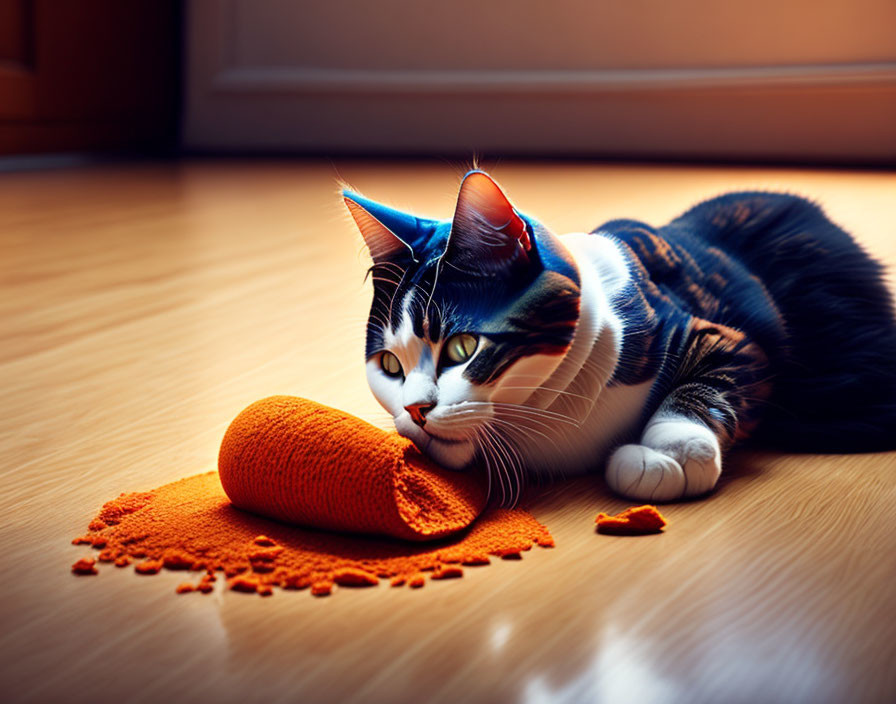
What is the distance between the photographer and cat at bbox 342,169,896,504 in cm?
68

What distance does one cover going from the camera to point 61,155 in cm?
325

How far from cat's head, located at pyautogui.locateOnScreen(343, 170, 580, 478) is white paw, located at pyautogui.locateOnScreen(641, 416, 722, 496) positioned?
0.31 ft

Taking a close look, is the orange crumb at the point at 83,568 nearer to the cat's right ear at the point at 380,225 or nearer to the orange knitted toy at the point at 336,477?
the orange knitted toy at the point at 336,477

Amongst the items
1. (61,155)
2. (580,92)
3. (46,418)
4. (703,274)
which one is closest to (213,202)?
(61,155)

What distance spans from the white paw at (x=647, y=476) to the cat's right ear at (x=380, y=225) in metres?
0.21

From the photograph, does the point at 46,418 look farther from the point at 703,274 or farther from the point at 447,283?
the point at 703,274

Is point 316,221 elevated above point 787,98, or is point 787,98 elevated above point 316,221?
point 787,98

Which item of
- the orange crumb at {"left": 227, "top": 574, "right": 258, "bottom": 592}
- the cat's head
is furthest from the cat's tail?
the orange crumb at {"left": 227, "top": 574, "right": 258, "bottom": 592}

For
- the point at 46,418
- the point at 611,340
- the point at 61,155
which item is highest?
the point at 611,340

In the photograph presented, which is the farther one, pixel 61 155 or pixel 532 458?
pixel 61 155

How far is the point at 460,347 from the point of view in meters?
0.69

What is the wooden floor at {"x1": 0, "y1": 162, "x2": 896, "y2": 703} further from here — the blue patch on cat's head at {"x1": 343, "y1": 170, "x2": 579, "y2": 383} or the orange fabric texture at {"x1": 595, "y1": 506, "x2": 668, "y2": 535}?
the blue patch on cat's head at {"x1": 343, "y1": 170, "x2": 579, "y2": 383}

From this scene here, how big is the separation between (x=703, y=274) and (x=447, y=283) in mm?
262

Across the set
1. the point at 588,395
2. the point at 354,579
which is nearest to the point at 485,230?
the point at 588,395
